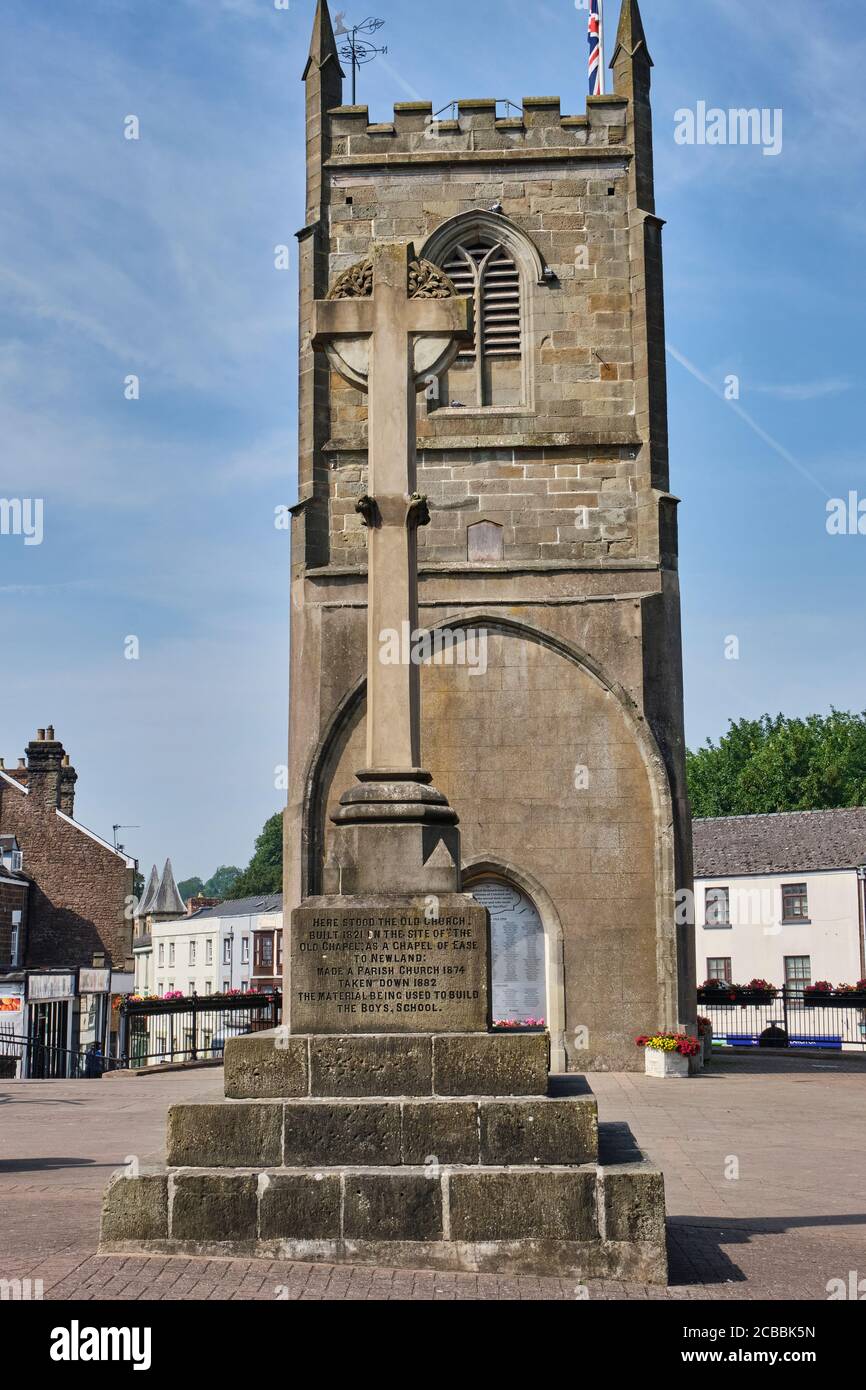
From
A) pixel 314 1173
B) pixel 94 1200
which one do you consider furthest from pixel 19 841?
pixel 314 1173

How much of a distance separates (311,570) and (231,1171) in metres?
14.6

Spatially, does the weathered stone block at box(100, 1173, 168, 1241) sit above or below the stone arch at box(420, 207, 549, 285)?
below

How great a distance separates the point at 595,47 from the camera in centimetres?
2530

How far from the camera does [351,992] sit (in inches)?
335

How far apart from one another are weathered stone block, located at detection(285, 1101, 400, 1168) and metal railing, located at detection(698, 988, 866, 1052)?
23.7m

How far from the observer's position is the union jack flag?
24906 mm

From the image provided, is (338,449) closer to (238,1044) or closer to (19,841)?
(238,1044)

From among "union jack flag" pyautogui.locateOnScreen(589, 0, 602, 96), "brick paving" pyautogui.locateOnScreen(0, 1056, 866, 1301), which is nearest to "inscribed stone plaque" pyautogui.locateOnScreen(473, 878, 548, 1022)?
"brick paving" pyautogui.locateOnScreen(0, 1056, 866, 1301)

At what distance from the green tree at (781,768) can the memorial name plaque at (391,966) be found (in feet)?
180

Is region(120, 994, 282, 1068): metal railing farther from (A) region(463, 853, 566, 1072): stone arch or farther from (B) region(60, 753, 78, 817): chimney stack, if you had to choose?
(B) region(60, 753, 78, 817): chimney stack

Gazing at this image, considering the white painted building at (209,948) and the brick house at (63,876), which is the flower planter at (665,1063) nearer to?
the brick house at (63,876)

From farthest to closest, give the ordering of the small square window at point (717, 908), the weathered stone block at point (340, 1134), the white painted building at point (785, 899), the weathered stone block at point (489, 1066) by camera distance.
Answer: the small square window at point (717, 908), the white painted building at point (785, 899), the weathered stone block at point (489, 1066), the weathered stone block at point (340, 1134)

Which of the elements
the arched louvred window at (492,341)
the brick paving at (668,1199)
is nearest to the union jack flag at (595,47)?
the arched louvred window at (492,341)

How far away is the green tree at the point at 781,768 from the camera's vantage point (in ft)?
216
